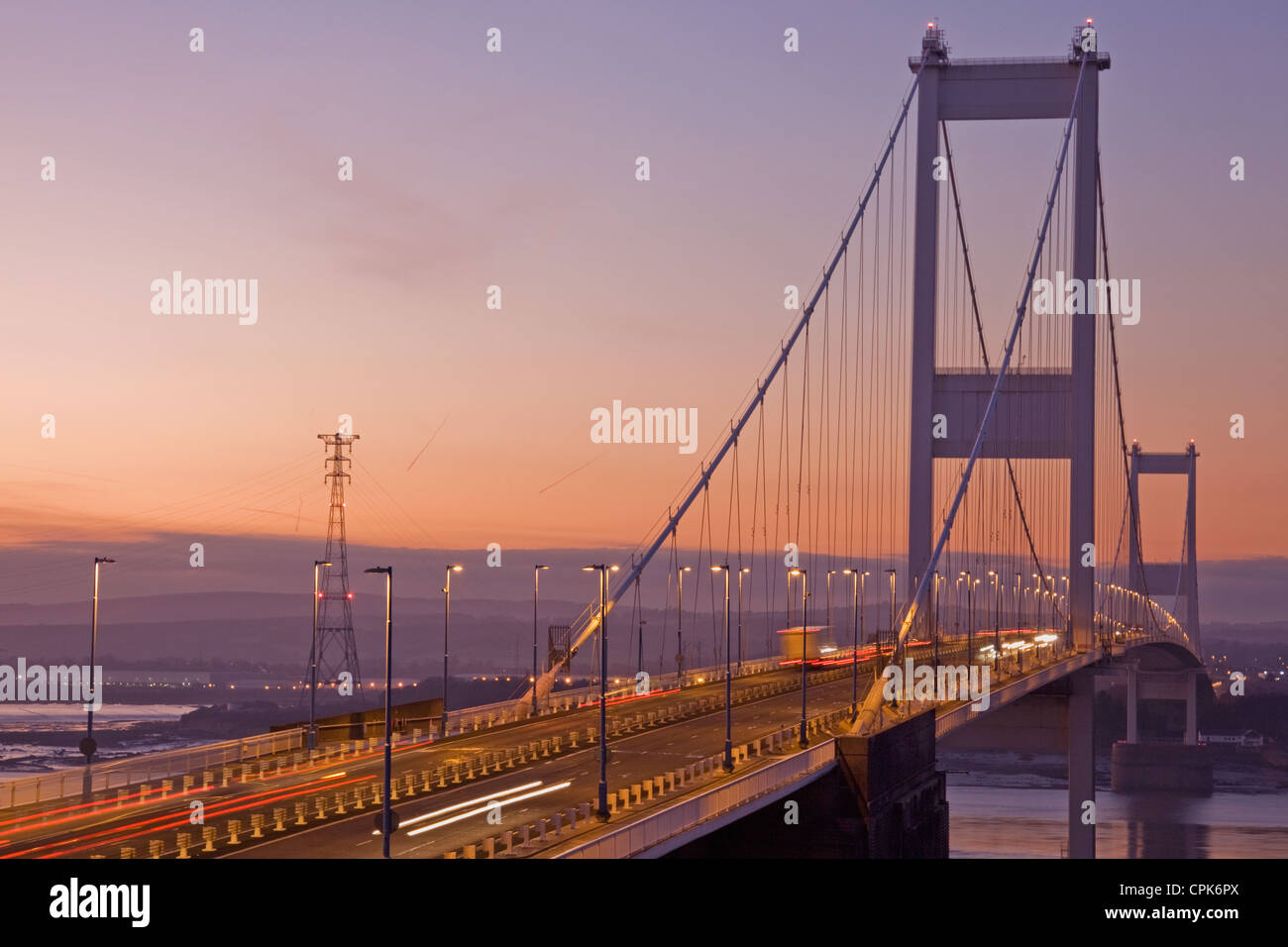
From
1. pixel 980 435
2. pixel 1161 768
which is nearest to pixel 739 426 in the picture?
pixel 980 435

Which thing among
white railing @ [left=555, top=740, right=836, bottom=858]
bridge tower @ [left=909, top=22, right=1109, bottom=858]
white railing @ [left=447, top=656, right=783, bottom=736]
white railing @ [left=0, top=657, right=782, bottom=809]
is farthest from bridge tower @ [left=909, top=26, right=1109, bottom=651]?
white railing @ [left=555, top=740, right=836, bottom=858]

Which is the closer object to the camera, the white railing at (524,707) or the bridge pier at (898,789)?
the bridge pier at (898,789)

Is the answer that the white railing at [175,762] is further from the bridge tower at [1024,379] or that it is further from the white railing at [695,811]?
the bridge tower at [1024,379]

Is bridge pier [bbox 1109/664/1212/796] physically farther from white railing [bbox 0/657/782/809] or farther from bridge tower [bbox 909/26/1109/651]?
white railing [bbox 0/657/782/809]

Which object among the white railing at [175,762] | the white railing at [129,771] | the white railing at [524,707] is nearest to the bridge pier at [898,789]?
the white railing at [524,707]

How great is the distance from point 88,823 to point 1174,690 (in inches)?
6867

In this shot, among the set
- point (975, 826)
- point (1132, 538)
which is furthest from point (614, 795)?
point (1132, 538)

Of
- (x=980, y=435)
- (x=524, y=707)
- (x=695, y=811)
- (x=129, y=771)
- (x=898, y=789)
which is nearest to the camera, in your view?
(x=695, y=811)

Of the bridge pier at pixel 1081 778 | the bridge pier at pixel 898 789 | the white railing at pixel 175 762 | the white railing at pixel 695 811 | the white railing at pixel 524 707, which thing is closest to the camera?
the white railing at pixel 695 811

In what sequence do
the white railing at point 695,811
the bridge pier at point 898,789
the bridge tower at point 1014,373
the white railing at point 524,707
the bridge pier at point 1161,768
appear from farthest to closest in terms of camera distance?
the bridge pier at point 1161,768
the bridge tower at point 1014,373
the white railing at point 524,707
the bridge pier at point 898,789
the white railing at point 695,811

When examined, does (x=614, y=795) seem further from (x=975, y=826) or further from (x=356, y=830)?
(x=975, y=826)

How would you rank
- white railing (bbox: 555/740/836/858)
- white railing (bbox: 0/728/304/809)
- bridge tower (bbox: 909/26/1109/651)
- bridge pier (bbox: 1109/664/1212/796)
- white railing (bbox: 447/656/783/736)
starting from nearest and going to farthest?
white railing (bbox: 555/740/836/858) < white railing (bbox: 0/728/304/809) < white railing (bbox: 447/656/783/736) < bridge tower (bbox: 909/26/1109/651) < bridge pier (bbox: 1109/664/1212/796)

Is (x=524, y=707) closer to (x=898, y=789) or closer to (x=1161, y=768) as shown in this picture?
(x=898, y=789)
